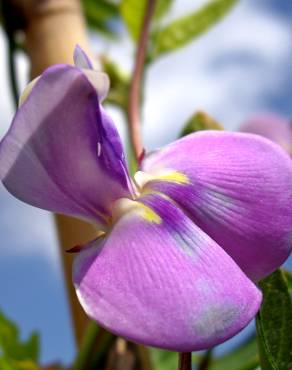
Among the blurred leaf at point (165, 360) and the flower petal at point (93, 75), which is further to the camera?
the blurred leaf at point (165, 360)

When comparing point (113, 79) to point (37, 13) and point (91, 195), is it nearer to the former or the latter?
point (37, 13)

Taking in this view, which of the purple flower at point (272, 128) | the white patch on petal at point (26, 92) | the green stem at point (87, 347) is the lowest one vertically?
the green stem at point (87, 347)

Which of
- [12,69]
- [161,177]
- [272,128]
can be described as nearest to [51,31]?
[12,69]

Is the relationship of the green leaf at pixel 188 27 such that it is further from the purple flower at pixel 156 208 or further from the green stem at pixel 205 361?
the purple flower at pixel 156 208

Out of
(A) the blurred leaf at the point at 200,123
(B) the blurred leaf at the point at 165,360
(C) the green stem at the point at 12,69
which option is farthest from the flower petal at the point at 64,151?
(C) the green stem at the point at 12,69

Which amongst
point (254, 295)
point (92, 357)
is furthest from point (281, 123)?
point (254, 295)

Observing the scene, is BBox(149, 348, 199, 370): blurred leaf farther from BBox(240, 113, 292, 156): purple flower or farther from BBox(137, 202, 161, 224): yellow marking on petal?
BBox(137, 202, 161, 224): yellow marking on petal

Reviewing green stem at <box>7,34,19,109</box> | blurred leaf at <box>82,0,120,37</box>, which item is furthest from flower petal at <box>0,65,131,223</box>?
blurred leaf at <box>82,0,120,37</box>
